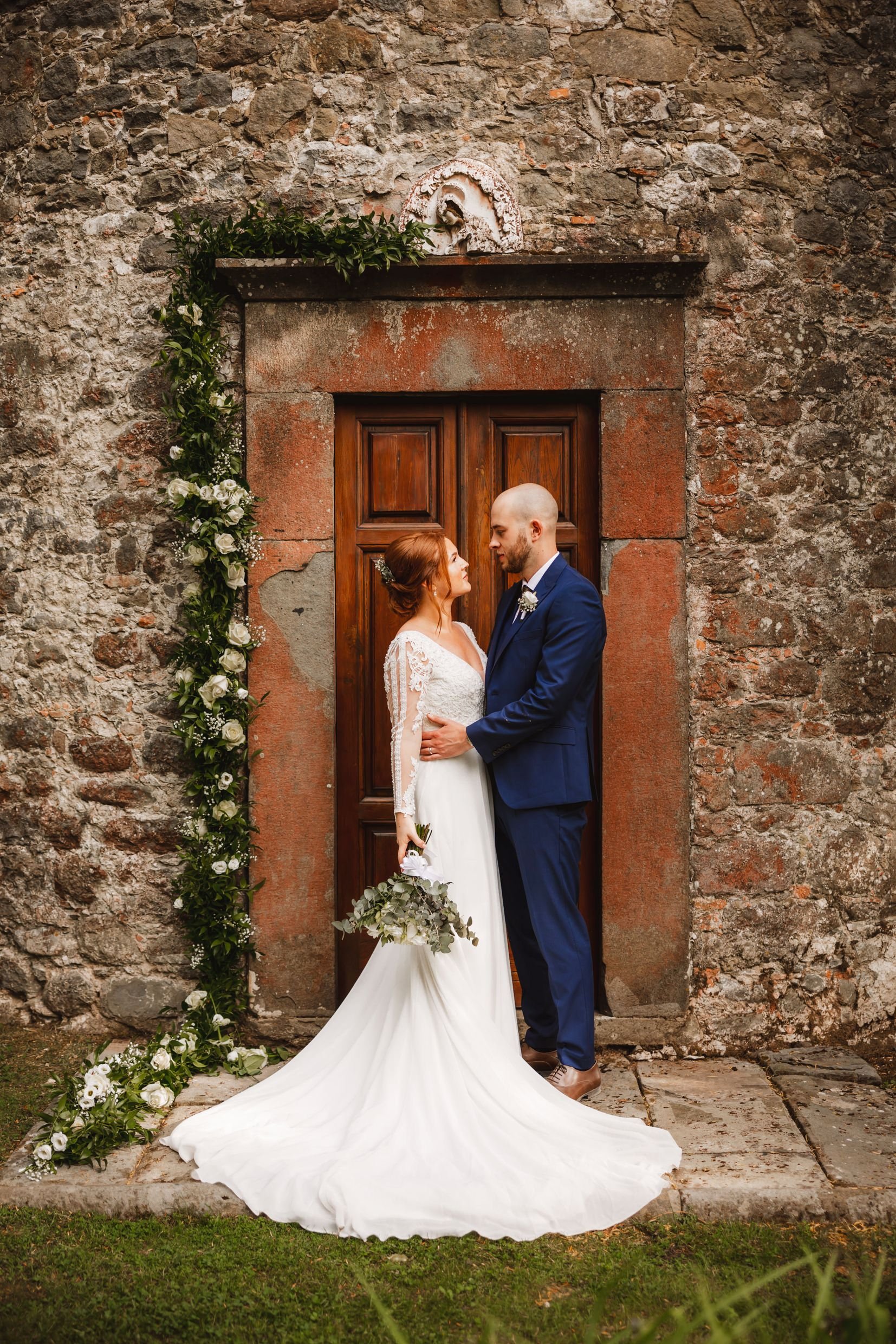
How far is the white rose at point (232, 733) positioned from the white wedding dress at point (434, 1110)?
0.88 metres

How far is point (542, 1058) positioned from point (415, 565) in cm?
186

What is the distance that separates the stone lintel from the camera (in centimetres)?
407

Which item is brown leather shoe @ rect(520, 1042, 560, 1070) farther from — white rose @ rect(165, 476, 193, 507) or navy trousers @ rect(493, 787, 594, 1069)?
white rose @ rect(165, 476, 193, 507)

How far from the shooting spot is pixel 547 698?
11.5 ft

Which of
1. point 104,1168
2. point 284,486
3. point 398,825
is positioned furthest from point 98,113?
point 104,1168

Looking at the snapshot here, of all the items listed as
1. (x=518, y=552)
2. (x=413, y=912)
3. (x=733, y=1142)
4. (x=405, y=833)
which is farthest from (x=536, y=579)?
(x=733, y=1142)

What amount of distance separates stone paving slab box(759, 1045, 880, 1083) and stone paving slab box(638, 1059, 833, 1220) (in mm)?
98

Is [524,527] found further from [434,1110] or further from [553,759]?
[434,1110]

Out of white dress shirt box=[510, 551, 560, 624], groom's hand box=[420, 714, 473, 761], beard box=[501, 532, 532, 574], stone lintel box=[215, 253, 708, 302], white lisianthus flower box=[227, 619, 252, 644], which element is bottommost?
groom's hand box=[420, 714, 473, 761]

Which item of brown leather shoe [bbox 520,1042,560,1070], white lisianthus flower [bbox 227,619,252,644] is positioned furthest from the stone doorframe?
brown leather shoe [bbox 520,1042,560,1070]

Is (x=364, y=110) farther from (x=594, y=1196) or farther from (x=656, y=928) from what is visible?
(x=594, y=1196)

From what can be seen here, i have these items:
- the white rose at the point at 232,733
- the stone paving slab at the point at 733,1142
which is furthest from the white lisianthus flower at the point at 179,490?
the stone paving slab at the point at 733,1142

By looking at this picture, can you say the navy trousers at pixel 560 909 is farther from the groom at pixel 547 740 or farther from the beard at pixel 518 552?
the beard at pixel 518 552

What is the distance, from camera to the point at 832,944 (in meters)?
4.19
